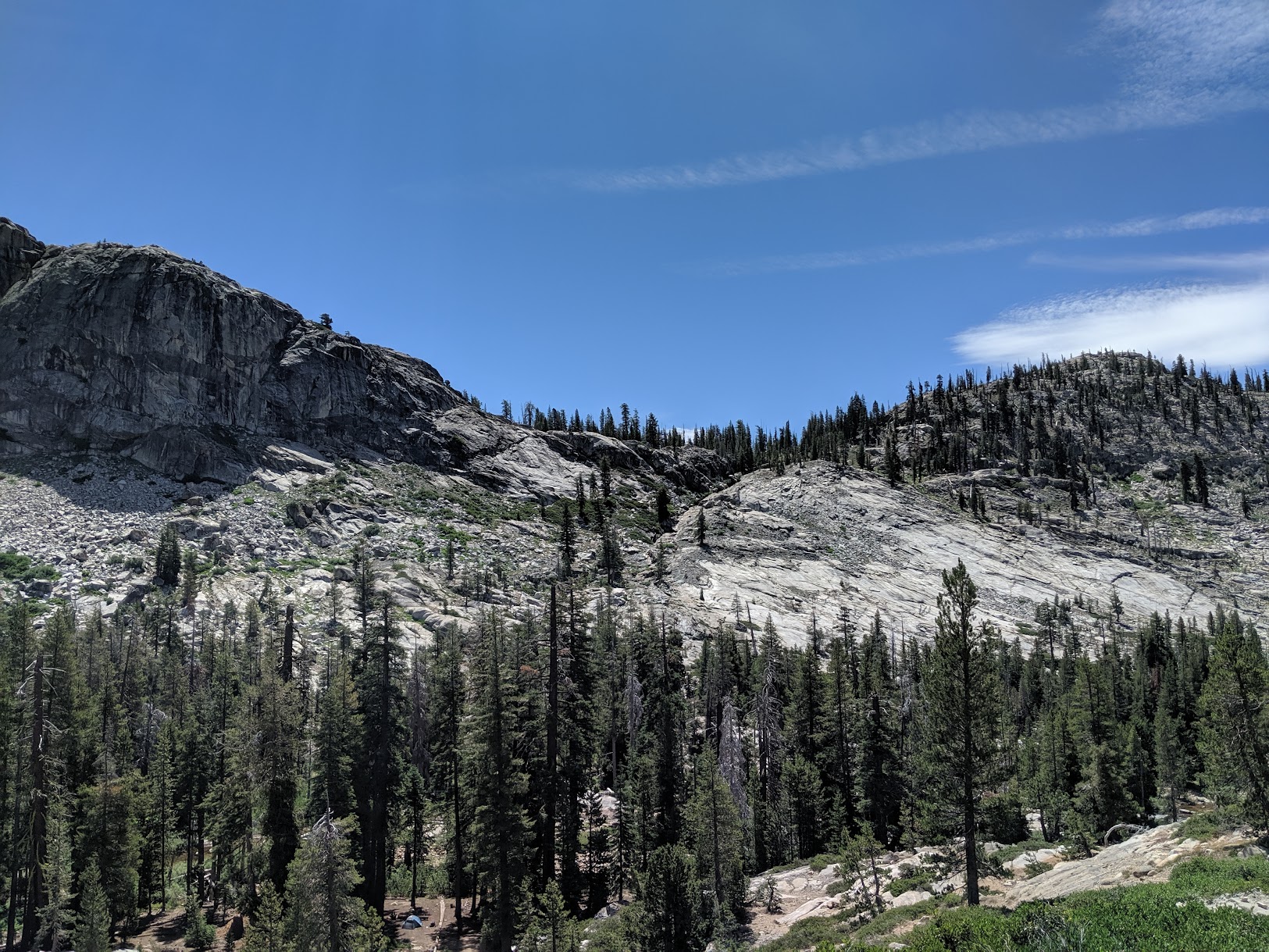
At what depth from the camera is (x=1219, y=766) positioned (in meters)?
31.3

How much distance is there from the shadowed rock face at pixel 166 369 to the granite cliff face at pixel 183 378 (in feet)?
0.82

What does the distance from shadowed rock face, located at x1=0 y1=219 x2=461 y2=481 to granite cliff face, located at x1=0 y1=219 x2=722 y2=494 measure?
0.82 feet

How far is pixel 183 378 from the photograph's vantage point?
5207 inches

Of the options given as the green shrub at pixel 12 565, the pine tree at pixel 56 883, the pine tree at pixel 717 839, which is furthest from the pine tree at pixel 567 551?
the pine tree at pixel 56 883

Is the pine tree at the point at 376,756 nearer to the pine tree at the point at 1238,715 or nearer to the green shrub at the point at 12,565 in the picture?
the pine tree at the point at 1238,715

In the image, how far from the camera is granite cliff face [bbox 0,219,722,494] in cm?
12338

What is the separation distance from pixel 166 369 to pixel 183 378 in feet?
11.5

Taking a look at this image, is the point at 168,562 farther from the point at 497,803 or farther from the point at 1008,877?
the point at 1008,877

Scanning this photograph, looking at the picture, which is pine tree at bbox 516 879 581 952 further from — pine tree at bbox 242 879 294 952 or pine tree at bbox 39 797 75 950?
pine tree at bbox 39 797 75 950

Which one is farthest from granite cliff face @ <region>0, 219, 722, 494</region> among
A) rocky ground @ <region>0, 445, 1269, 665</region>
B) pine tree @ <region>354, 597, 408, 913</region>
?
pine tree @ <region>354, 597, 408, 913</region>

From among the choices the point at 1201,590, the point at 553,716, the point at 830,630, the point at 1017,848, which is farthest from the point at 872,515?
the point at 553,716

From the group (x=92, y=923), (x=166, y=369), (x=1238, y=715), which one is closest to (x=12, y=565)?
(x=166, y=369)

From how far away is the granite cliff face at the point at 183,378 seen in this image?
123375mm

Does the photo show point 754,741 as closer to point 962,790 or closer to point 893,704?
point 893,704
